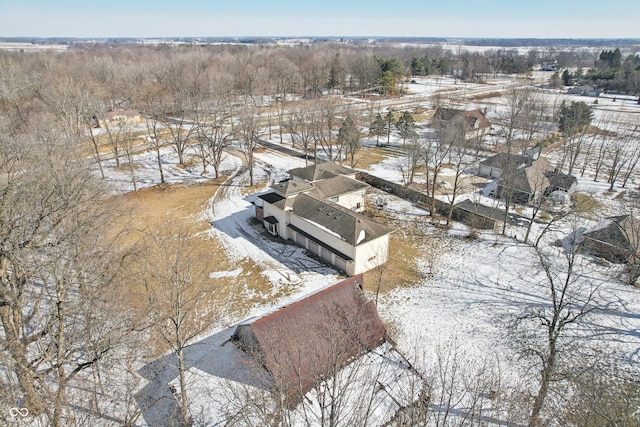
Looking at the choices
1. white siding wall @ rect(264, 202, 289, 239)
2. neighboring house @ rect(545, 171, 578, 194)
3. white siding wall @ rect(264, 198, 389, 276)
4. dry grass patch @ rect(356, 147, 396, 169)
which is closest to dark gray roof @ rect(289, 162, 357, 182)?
white siding wall @ rect(264, 202, 289, 239)

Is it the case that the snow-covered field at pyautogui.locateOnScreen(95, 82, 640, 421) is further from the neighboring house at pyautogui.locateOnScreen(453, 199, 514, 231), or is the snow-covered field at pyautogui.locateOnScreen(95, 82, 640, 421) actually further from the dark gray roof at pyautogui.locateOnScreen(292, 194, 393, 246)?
the dark gray roof at pyautogui.locateOnScreen(292, 194, 393, 246)

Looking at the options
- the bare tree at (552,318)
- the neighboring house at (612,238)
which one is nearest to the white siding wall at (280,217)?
the bare tree at (552,318)

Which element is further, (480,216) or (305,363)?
(480,216)

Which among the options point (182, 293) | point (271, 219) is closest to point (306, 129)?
point (271, 219)

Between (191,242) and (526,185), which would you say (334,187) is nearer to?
(191,242)

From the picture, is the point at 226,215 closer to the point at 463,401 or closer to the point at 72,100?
the point at 463,401
